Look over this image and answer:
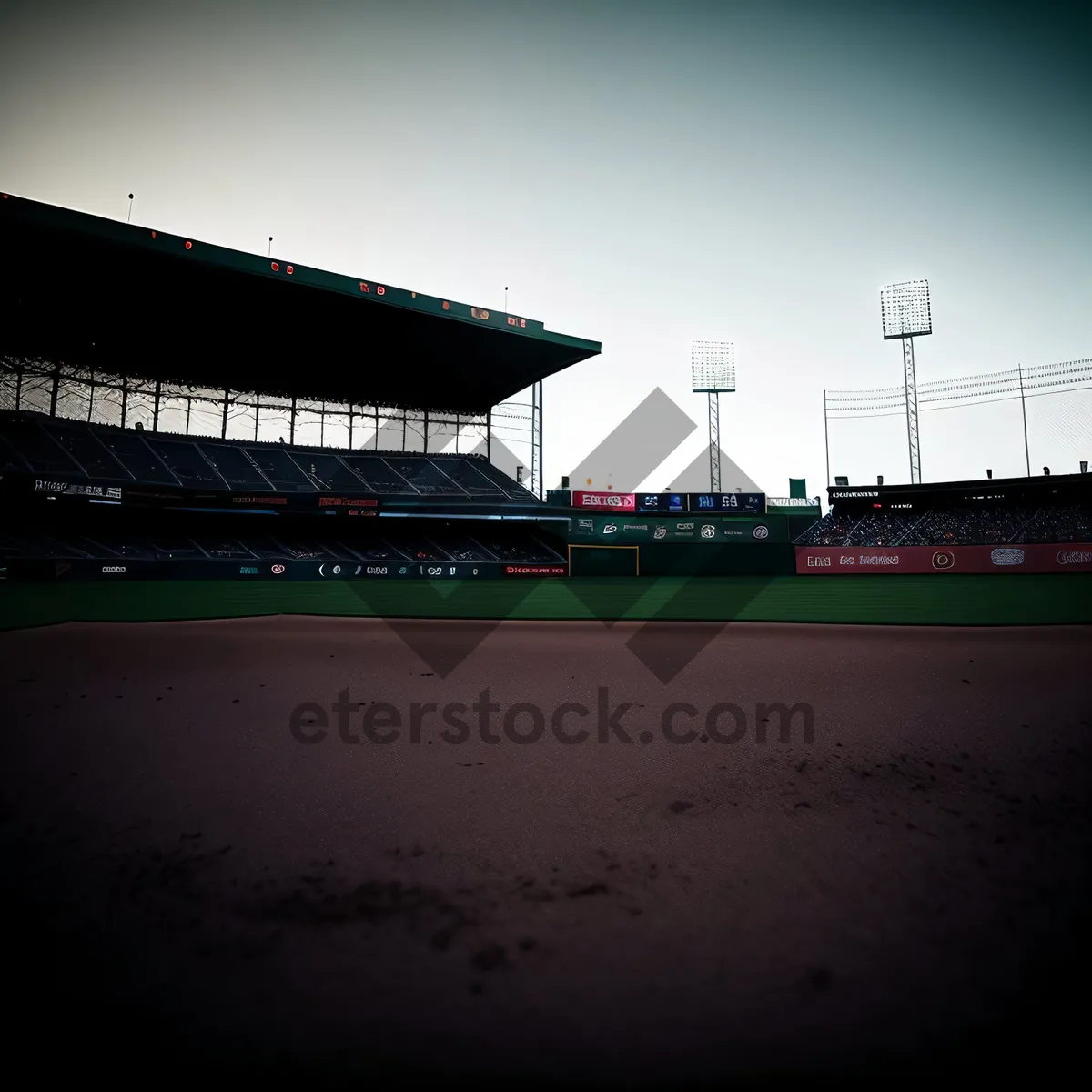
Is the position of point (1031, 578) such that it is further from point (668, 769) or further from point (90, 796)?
point (90, 796)

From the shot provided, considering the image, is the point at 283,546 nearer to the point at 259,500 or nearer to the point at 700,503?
the point at 259,500

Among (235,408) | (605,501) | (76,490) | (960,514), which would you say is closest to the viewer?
(76,490)

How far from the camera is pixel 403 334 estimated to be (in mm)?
23891

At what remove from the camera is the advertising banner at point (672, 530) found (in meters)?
25.3

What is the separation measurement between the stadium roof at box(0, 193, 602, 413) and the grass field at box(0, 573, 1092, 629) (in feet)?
37.2

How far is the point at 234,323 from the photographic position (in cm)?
2202

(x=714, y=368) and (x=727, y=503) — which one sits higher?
(x=714, y=368)

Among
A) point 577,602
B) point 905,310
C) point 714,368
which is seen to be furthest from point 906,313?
point 577,602

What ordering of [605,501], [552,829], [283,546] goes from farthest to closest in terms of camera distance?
[605,501]
[283,546]
[552,829]

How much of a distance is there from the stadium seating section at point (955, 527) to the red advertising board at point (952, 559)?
261 cm

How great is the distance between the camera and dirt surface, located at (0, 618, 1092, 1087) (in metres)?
1.22

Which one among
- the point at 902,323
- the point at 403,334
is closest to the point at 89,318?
the point at 403,334

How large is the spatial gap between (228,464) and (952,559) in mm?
29597

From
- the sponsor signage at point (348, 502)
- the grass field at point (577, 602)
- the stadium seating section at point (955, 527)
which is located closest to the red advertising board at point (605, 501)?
the stadium seating section at point (955, 527)
